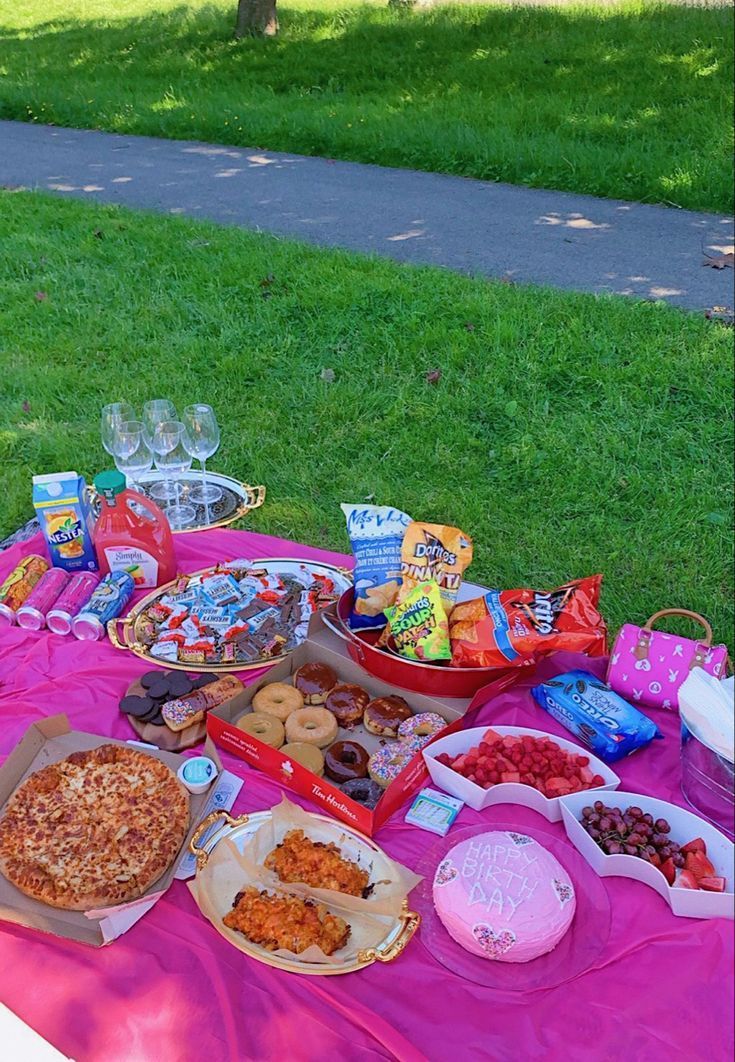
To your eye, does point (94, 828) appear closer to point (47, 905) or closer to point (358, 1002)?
point (47, 905)

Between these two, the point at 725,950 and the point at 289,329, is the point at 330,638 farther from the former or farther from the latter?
the point at 289,329

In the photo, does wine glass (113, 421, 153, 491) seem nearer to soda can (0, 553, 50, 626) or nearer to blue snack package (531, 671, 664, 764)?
soda can (0, 553, 50, 626)

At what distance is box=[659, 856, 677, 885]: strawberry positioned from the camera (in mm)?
1757

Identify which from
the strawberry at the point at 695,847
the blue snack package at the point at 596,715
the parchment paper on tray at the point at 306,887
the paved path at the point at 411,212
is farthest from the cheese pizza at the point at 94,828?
the paved path at the point at 411,212

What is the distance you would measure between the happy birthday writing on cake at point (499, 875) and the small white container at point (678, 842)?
163 millimetres

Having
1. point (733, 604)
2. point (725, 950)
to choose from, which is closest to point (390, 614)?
point (725, 950)

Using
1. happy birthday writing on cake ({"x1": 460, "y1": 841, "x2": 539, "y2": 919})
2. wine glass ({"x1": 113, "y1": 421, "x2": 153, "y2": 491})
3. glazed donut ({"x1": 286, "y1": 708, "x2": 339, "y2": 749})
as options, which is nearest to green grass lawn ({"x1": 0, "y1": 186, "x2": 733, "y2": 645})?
wine glass ({"x1": 113, "y1": 421, "x2": 153, "y2": 491})

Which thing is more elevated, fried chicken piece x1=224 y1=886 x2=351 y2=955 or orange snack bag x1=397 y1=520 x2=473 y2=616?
orange snack bag x1=397 y1=520 x2=473 y2=616

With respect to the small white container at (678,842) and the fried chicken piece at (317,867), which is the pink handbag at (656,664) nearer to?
the small white container at (678,842)

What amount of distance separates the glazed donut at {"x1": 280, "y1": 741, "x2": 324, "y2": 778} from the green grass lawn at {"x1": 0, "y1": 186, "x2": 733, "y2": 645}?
1.71 meters

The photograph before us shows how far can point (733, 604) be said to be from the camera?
352cm

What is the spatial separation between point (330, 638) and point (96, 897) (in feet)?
3.08

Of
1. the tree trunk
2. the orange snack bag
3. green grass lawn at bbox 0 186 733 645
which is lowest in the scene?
green grass lawn at bbox 0 186 733 645

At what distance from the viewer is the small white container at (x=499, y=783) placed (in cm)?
195
